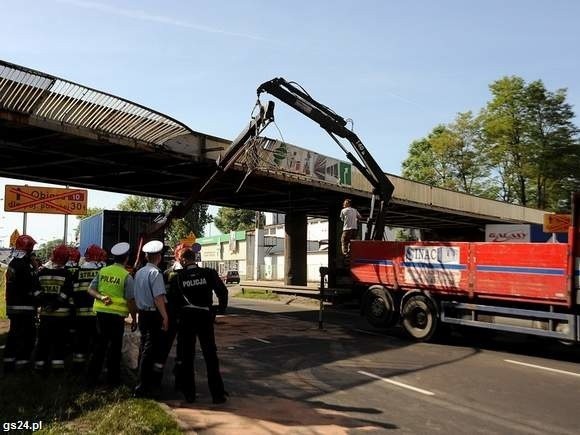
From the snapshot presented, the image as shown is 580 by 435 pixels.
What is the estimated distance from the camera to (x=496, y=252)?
36.3 ft

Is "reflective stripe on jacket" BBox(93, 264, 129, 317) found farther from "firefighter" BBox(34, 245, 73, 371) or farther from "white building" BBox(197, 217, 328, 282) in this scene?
"white building" BBox(197, 217, 328, 282)

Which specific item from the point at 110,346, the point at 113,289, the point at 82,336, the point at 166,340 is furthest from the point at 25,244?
the point at 166,340

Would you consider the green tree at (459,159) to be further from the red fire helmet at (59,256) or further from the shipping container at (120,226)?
the red fire helmet at (59,256)

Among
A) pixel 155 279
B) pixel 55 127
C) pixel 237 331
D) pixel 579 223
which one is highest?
pixel 55 127

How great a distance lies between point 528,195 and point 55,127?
4596 centimetres

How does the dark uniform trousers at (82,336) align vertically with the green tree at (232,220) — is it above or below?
below

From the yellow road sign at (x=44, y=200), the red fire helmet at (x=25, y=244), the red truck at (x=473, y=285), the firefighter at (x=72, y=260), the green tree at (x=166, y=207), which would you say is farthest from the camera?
the green tree at (x=166, y=207)

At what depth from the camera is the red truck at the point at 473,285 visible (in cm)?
1013

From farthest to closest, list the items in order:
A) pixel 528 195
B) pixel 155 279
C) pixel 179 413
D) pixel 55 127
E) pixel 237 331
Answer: pixel 528 195 → pixel 237 331 → pixel 55 127 → pixel 155 279 → pixel 179 413

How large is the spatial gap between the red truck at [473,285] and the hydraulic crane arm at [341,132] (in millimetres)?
2379

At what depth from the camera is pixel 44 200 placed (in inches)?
725

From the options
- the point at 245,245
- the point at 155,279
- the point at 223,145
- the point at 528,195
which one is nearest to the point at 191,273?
the point at 155,279

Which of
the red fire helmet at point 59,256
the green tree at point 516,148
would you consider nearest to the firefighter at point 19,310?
the red fire helmet at point 59,256

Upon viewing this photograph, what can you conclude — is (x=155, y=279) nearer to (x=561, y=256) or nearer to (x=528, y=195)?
(x=561, y=256)
